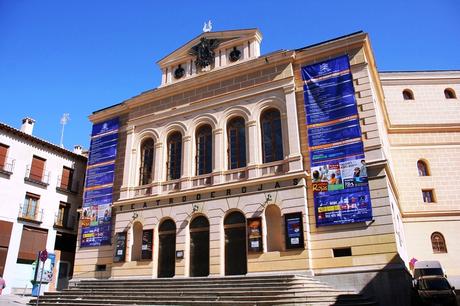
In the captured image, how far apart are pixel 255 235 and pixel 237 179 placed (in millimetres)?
3138

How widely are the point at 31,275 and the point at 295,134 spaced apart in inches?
741

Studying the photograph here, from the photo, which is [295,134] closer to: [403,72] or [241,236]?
[241,236]

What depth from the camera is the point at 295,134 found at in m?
18.8

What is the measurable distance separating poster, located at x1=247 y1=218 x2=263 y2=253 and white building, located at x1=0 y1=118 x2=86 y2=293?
41.6 ft

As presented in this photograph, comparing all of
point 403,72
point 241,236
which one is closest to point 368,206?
point 241,236

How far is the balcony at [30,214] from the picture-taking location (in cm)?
2477

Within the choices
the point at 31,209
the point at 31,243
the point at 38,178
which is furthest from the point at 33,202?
the point at 31,243

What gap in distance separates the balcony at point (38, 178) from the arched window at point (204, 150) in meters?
12.3

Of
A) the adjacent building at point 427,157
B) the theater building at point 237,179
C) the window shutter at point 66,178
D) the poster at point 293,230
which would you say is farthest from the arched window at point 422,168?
the window shutter at point 66,178

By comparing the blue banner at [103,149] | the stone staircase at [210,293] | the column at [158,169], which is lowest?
the stone staircase at [210,293]

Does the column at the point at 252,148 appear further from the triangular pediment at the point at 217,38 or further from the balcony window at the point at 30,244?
the balcony window at the point at 30,244

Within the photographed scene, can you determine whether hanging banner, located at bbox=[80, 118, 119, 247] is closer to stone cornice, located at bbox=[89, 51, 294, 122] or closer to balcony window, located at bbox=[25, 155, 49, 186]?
stone cornice, located at bbox=[89, 51, 294, 122]

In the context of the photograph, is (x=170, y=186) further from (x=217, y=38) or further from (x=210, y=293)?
(x=217, y=38)

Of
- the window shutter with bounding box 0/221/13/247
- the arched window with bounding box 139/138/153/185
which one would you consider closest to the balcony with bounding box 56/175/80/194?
the window shutter with bounding box 0/221/13/247
